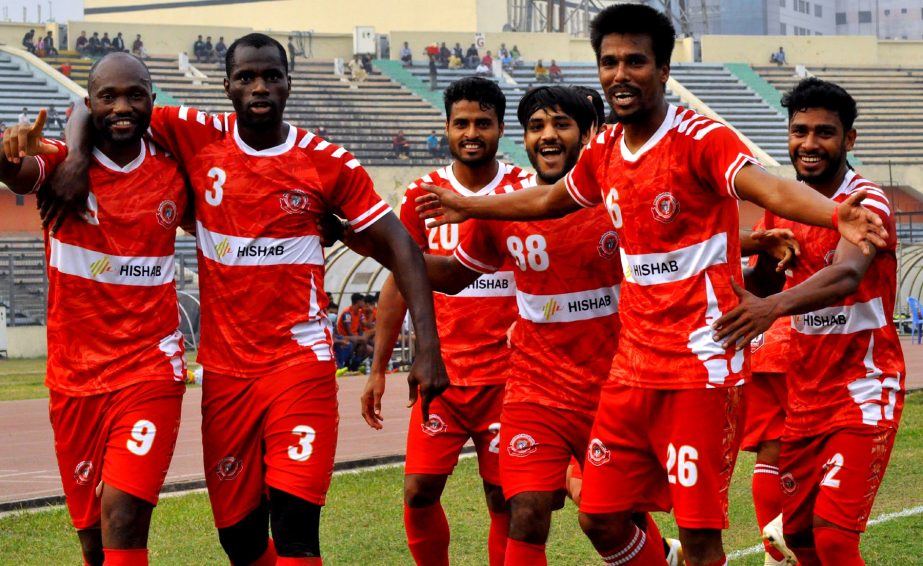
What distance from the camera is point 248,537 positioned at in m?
6.34

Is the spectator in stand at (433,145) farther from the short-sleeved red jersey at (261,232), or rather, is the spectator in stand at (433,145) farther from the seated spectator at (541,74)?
the short-sleeved red jersey at (261,232)

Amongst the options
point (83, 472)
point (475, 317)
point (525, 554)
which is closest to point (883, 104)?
point (475, 317)

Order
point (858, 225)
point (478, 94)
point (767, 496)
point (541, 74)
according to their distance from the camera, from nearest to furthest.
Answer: point (858, 225)
point (478, 94)
point (767, 496)
point (541, 74)

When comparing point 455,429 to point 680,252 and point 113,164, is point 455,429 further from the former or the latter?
point 113,164

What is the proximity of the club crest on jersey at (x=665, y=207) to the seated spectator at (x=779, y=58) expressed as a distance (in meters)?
57.4

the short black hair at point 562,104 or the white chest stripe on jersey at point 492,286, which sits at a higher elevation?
the short black hair at point 562,104

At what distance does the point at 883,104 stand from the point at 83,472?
5527cm

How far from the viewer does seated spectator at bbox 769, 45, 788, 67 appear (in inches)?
2404

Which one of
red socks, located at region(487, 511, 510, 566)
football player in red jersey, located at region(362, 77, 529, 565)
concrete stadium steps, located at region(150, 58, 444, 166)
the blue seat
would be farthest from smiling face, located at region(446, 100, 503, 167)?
concrete stadium steps, located at region(150, 58, 444, 166)

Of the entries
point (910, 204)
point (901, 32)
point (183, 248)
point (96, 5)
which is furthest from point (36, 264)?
point (901, 32)

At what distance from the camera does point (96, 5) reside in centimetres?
8469

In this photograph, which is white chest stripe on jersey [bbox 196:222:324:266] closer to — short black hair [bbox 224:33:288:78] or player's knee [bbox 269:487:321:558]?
short black hair [bbox 224:33:288:78]

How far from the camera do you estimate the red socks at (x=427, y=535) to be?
297 inches

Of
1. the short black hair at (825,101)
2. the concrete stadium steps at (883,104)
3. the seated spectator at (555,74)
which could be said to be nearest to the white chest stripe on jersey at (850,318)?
the short black hair at (825,101)
